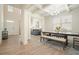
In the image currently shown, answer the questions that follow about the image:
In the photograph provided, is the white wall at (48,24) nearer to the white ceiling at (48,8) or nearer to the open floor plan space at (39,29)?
the open floor plan space at (39,29)

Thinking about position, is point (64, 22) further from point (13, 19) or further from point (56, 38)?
point (13, 19)

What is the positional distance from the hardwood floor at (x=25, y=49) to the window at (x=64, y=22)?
49 centimetres

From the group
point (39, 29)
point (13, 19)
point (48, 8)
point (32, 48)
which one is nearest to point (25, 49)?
point (32, 48)

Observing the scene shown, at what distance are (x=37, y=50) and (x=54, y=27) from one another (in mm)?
651

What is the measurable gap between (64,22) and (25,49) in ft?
3.47

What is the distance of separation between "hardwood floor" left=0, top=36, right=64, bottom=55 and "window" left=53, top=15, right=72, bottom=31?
488mm

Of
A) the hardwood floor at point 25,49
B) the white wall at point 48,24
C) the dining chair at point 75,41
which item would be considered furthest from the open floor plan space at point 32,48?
the white wall at point 48,24

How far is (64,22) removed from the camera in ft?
7.78

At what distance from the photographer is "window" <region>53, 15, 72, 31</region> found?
231 centimetres
